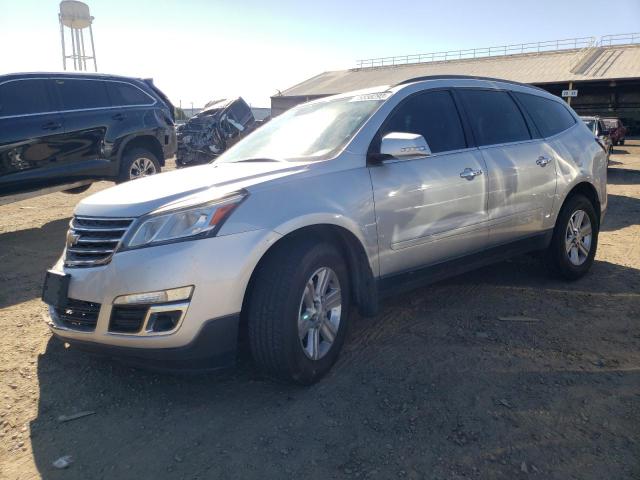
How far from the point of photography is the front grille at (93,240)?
2.76 metres

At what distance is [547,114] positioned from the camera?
16.2 ft

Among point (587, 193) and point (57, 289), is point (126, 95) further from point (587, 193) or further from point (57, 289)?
point (587, 193)

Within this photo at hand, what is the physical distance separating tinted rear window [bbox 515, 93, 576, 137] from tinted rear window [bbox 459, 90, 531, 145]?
7.9 inches

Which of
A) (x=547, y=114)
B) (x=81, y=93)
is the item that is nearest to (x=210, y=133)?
(x=81, y=93)

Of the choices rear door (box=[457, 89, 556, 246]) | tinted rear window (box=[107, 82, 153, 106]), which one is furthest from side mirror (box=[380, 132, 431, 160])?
tinted rear window (box=[107, 82, 153, 106])

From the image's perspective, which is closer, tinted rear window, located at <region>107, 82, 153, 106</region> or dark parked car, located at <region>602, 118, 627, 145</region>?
tinted rear window, located at <region>107, 82, 153, 106</region>

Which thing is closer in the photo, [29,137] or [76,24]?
[29,137]

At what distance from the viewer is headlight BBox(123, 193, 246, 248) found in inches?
104

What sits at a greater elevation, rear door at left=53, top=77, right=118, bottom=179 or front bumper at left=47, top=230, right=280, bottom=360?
rear door at left=53, top=77, right=118, bottom=179

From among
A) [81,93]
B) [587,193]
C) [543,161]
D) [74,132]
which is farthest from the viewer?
[81,93]

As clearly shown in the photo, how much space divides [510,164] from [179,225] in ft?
9.08

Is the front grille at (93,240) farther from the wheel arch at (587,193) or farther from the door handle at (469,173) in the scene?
the wheel arch at (587,193)

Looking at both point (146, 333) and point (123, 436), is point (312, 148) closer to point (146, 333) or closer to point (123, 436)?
point (146, 333)

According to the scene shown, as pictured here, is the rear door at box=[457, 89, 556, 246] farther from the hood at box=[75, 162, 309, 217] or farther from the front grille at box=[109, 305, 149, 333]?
the front grille at box=[109, 305, 149, 333]
